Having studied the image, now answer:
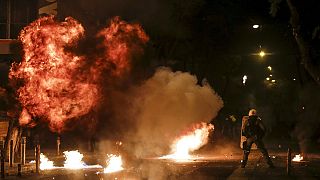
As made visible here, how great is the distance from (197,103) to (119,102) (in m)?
4.63

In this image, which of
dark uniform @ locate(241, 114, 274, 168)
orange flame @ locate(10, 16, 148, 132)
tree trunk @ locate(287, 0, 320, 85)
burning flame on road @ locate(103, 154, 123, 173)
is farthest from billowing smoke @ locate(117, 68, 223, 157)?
tree trunk @ locate(287, 0, 320, 85)

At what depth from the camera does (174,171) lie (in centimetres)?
2262

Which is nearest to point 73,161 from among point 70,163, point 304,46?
point 70,163

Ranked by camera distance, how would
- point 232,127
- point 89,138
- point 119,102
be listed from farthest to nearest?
point 232,127
point 89,138
point 119,102

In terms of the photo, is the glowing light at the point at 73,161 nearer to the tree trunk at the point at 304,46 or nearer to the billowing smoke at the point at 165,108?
the billowing smoke at the point at 165,108

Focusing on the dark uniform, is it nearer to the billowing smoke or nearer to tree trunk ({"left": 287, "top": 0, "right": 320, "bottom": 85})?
tree trunk ({"left": 287, "top": 0, "right": 320, "bottom": 85})

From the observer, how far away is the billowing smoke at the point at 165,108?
3066 centimetres

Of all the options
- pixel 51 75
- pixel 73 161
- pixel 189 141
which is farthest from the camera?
pixel 189 141

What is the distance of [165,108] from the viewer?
1212 inches

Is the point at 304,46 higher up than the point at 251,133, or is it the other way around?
the point at 304,46

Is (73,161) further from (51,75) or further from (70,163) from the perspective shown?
(51,75)

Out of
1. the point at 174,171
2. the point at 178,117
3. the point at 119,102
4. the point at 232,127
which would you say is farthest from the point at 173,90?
the point at 232,127

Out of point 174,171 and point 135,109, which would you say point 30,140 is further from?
point 174,171

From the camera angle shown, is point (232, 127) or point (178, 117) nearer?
point (178, 117)
